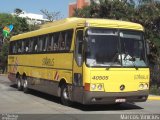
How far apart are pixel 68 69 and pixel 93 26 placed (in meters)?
2.02

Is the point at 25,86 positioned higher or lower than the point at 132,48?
lower

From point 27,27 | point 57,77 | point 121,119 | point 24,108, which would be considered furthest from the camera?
point 27,27

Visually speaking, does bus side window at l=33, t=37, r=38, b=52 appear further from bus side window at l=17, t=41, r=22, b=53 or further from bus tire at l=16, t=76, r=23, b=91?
bus tire at l=16, t=76, r=23, b=91

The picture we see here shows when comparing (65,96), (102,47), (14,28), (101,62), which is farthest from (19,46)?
(14,28)

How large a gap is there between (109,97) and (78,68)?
56.8 inches

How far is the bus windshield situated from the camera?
14.7 m

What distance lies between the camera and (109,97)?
1458cm

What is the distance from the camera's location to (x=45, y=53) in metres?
19.0

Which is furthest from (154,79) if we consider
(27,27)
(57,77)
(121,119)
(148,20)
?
(27,27)

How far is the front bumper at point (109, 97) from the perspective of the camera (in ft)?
47.1

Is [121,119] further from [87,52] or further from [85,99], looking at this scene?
[87,52]

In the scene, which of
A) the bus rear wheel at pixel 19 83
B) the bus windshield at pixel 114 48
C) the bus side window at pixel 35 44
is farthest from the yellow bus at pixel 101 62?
the bus rear wheel at pixel 19 83

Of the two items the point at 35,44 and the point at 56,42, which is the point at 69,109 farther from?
the point at 35,44

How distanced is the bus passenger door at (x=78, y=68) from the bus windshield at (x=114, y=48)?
1.59 ft
